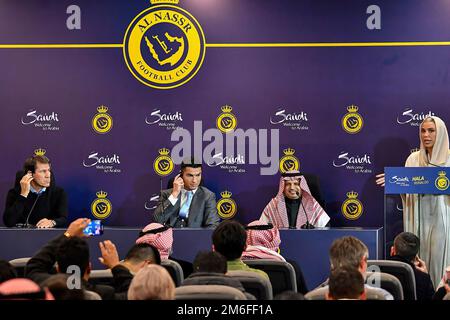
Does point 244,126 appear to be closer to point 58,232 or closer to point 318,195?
point 318,195

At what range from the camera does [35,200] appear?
8531 mm

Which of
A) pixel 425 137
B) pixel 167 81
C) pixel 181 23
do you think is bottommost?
pixel 425 137

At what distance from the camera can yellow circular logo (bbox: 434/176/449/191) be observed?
769 cm

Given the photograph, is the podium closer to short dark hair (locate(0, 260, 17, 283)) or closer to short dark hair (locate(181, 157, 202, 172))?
short dark hair (locate(181, 157, 202, 172))

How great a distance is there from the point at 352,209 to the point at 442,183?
1.85 metres

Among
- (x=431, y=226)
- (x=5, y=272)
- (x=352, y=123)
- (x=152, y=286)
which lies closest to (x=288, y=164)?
(x=352, y=123)

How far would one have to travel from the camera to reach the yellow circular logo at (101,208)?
9.77 metres

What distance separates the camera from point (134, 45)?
9781 mm

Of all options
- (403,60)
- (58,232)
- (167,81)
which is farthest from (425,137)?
(58,232)

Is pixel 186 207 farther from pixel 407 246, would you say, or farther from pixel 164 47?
pixel 407 246

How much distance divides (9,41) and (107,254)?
18.7ft

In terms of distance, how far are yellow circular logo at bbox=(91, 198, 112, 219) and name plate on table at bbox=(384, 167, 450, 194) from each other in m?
3.62

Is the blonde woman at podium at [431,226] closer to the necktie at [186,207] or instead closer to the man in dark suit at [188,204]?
the man in dark suit at [188,204]
